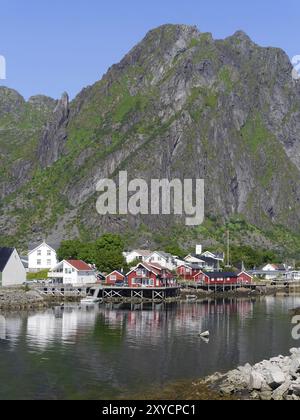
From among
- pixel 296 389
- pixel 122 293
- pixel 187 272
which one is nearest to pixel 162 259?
pixel 187 272

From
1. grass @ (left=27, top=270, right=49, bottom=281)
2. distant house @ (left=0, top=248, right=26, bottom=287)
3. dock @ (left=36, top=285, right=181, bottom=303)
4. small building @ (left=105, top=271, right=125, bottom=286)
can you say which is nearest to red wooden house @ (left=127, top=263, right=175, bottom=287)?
dock @ (left=36, top=285, right=181, bottom=303)

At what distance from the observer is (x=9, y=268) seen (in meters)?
106

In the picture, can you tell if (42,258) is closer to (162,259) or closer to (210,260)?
(162,259)

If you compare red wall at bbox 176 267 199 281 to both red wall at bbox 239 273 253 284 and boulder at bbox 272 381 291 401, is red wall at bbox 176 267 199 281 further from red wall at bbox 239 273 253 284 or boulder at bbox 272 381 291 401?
boulder at bbox 272 381 291 401

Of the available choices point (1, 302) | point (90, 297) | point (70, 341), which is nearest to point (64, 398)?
point (70, 341)

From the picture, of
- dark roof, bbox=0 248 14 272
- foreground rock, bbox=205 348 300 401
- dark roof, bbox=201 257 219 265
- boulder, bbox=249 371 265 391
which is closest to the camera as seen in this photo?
foreground rock, bbox=205 348 300 401

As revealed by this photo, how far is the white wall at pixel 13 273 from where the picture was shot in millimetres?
104750

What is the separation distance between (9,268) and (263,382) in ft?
232

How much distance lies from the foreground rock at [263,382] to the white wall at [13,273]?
64932 millimetres

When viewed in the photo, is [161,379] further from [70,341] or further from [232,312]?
[232,312]

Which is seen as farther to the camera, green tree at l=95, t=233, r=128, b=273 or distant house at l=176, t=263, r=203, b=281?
distant house at l=176, t=263, r=203, b=281

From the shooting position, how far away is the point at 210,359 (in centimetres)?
5516

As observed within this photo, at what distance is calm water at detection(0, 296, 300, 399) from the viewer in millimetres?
45875
